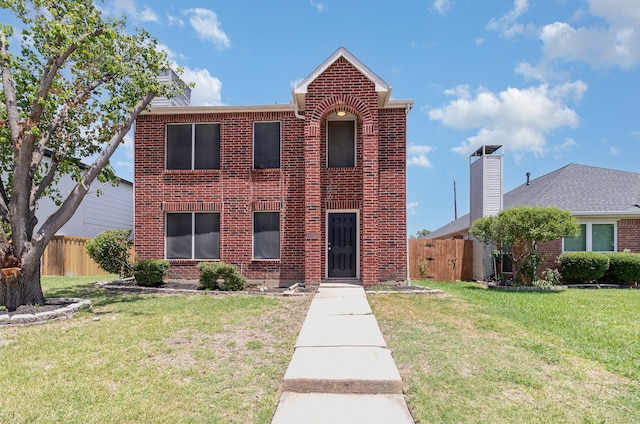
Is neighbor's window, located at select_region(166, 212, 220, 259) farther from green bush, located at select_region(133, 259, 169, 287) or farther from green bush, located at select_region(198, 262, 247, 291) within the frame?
green bush, located at select_region(198, 262, 247, 291)

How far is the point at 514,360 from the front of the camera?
16.0 feet

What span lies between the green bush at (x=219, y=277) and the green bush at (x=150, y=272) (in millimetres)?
1306

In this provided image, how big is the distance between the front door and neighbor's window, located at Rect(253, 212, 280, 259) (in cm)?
161

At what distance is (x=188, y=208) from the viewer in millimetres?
12266

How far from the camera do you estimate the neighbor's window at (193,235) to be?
40.4ft

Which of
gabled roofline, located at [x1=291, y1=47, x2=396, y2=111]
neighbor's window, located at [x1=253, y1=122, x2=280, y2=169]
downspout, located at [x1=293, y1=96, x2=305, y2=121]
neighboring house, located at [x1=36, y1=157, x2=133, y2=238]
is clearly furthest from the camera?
neighboring house, located at [x1=36, y1=157, x2=133, y2=238]

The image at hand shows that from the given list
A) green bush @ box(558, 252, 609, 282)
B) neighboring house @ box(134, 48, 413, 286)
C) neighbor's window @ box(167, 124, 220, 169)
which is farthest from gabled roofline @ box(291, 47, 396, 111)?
green bush @ box(558, 252, 609, 282)

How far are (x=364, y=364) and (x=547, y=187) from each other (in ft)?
55.8

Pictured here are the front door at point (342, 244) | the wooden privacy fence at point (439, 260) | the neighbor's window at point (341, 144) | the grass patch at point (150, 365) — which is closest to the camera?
the grass patch at point (150, 365)

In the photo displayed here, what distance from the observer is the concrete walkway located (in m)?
3.47

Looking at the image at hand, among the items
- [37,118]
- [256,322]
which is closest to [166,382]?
[256,322]

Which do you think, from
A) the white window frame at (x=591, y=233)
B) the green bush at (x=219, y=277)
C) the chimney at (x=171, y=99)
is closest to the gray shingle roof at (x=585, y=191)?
the white window frame at (x=591, y=233)

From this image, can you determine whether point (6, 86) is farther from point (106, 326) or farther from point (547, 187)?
point (547, 187)

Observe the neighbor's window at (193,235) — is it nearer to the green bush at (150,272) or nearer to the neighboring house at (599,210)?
the green bush at (150,272)
